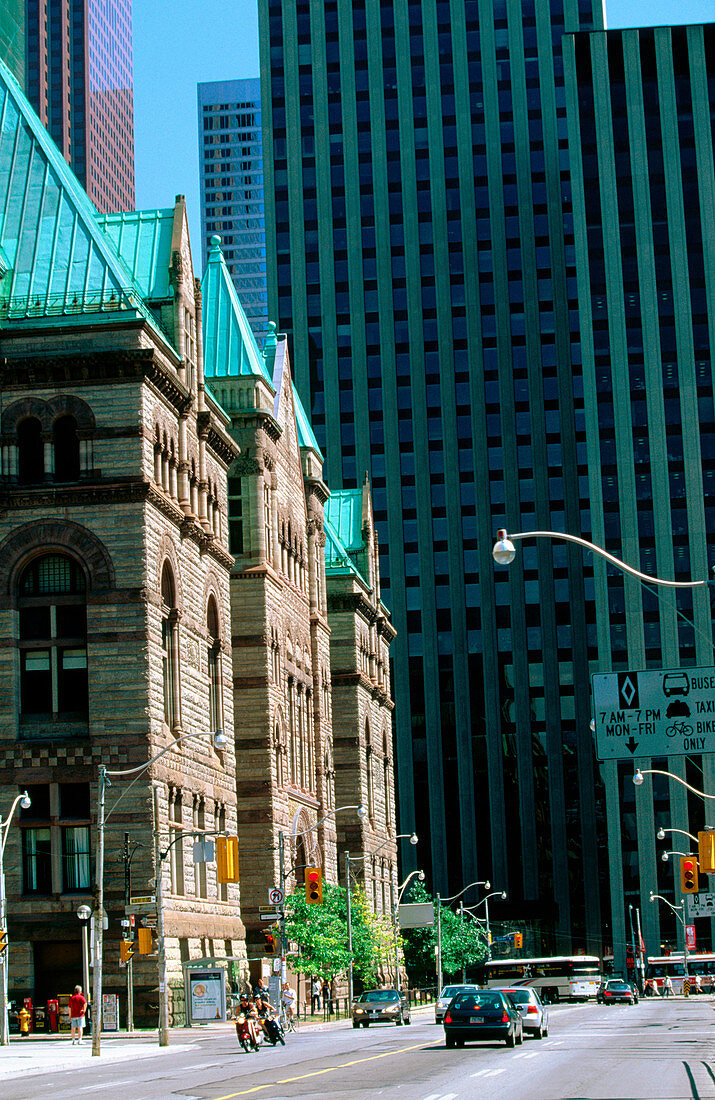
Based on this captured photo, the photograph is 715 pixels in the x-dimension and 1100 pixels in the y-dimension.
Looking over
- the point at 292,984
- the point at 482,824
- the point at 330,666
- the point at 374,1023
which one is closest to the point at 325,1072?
the point at 374,1023

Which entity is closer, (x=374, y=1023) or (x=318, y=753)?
(x=374, y=1023)

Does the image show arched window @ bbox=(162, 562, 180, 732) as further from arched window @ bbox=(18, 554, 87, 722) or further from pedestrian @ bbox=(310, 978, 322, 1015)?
pedestrian @ bbox=(310, 978, 322, 1015)

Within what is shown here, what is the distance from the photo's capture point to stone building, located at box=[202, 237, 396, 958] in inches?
2963

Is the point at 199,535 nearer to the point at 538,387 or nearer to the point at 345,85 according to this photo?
the point at 538,387

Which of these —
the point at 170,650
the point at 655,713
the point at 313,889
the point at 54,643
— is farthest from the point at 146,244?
the point at 655,713

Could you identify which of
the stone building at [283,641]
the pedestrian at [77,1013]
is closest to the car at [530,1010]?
the pedestrian at [77,1013]

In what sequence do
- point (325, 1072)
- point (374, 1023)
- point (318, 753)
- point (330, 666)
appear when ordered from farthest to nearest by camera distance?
point (330, 666)
point (318, 753)
point (374, 1023)
point (325, 1072)

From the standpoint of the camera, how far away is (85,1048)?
47.2m

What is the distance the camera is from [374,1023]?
213 feet

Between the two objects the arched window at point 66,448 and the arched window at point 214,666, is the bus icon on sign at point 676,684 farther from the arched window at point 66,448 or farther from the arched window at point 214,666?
the arched window at point 214,666

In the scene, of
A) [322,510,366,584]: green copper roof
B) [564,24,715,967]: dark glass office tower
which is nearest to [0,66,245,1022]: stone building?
[322,510,366,584]: green copper roof

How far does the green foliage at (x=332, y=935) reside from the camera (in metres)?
72.7

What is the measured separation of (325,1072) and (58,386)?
1355 inches

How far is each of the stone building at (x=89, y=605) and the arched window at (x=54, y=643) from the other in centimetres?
6
